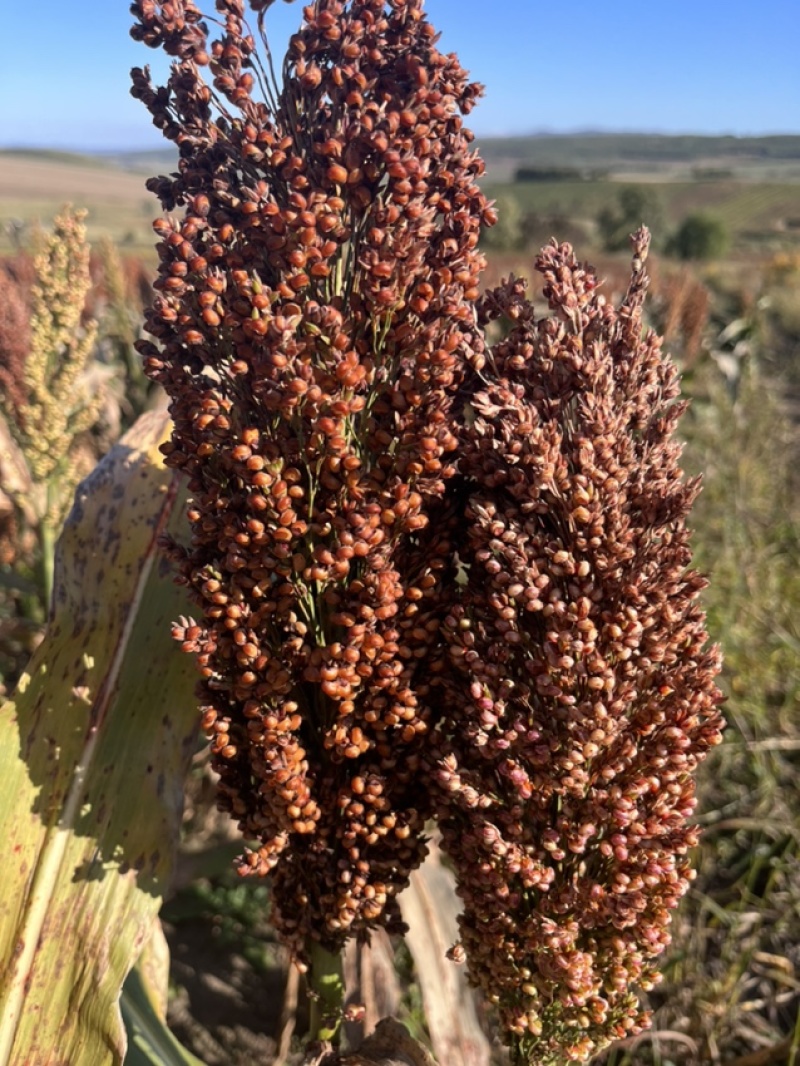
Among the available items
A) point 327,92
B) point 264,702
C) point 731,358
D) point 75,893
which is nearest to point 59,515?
point 75,893

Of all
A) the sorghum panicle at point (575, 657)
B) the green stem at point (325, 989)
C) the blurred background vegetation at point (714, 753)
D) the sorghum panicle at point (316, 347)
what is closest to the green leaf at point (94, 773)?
the green stem at point (325, 989)

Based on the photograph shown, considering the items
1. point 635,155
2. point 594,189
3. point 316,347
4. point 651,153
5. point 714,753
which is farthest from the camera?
point 594,189

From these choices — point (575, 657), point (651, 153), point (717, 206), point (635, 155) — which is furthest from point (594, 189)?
point (575, 657)

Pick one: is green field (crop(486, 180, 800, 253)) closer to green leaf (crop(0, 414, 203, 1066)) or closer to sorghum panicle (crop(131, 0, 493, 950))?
green leaf (crop(0, 414, 203, 1066))

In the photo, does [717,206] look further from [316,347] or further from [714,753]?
[316,347]

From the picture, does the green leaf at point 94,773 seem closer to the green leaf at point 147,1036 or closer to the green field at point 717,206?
the green leaf at point 147,1036

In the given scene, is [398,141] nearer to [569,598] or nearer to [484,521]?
[484,521]
